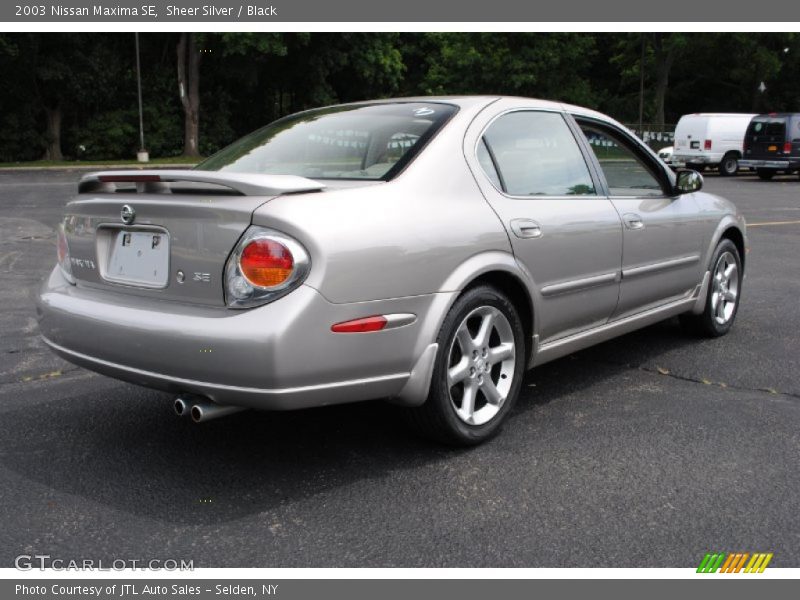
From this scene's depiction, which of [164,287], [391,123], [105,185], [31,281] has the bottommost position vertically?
[31,281]

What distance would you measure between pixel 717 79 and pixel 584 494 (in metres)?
53.6

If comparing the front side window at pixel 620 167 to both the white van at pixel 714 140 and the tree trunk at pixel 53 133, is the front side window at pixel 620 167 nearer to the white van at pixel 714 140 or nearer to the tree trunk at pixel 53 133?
the white van at pixel 714 140

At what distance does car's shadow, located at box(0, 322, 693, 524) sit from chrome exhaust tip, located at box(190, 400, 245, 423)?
13.5 inches

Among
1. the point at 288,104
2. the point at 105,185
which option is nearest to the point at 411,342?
the point at 105,185

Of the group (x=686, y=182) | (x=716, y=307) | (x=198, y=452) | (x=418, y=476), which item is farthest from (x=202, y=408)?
(x=716, y=307)

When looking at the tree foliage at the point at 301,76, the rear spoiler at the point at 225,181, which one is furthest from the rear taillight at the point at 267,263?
the tree foliage at the point at 301,76

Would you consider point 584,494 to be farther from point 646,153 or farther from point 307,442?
point 646,153

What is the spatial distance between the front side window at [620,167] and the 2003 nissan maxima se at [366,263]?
0.09ft

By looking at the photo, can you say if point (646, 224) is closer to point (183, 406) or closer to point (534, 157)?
point (534, 157)

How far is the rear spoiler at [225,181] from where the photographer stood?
304 centimetres

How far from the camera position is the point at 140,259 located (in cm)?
329

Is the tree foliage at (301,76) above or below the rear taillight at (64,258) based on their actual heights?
above

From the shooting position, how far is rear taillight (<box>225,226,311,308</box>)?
2.92m
